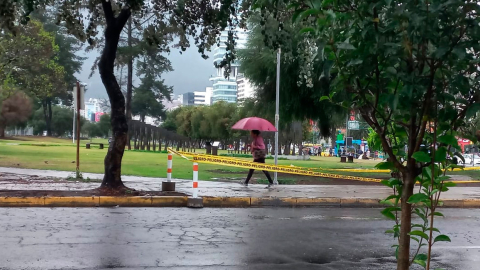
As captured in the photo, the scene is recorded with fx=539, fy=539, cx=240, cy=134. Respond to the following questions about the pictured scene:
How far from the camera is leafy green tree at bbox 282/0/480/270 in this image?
2.72 m

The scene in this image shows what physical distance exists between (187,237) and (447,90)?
6.17 meters

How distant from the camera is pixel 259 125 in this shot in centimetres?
1725

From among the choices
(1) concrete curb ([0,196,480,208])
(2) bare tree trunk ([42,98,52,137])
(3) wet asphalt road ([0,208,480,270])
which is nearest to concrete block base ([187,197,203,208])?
(1) concrete curb ([0,196,480,208])

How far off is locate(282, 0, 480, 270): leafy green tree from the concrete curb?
9553mm

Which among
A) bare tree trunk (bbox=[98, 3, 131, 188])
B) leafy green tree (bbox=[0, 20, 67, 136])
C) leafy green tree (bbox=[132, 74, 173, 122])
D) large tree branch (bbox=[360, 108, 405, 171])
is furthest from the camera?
leafy green tree (bbox=[132, 74, 173, 122])

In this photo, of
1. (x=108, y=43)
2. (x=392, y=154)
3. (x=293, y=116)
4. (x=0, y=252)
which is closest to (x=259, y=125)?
(x=108, y=43)

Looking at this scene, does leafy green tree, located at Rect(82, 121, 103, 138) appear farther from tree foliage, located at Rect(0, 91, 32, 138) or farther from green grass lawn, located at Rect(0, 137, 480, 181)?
green grass lawn, located at Rect(0, 137, 480, 181)

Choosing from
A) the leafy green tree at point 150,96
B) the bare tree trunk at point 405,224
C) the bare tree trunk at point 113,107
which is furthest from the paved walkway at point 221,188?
the leafy green tree at point 150,96

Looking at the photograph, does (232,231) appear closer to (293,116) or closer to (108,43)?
(108,43)

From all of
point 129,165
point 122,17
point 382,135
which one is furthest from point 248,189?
point 382,135

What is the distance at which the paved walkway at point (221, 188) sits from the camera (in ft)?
46.3

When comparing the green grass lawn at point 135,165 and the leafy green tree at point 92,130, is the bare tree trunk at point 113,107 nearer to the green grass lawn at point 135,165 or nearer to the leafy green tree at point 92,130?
the green grass lawn at point 135,165

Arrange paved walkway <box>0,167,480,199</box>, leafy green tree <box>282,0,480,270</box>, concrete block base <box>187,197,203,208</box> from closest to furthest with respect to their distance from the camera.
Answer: leafy green tree <box>282,0,480,270</box> < concrete block base <box>187,197,203,208</box> < paved walkway <box>0,167,480,199</box>

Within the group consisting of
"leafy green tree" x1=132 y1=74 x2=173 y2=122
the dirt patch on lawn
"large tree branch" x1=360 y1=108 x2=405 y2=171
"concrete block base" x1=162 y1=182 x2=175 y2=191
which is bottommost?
the dirt patch on lawn
